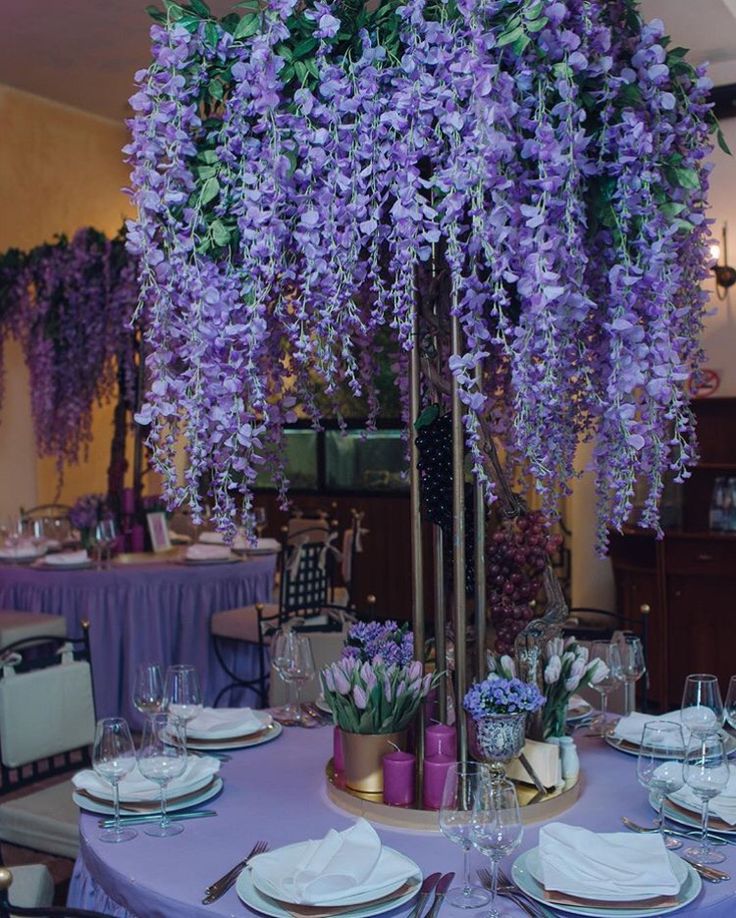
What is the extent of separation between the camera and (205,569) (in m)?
5.54

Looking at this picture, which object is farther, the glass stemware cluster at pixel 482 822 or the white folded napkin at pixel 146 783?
the white folded napkin at pixel 146 783

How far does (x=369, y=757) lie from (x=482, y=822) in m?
0.46

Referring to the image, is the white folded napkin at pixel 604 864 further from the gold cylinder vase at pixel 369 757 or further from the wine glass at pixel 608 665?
the wine glass at pixel 608 665

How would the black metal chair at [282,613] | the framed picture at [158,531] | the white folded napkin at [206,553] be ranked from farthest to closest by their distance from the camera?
1. the framed picture at [158,531]
2. the white folded napkin at [206,553]
3. the black metal chair at [282,613]

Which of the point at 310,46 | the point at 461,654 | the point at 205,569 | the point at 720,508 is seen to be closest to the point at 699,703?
the point at 461,654

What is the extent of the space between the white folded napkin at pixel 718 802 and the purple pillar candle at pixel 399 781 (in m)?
0.52

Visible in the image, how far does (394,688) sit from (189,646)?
3600mm

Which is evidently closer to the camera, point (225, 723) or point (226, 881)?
point (226, 881)

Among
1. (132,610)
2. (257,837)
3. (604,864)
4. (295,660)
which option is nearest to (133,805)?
(257,837)

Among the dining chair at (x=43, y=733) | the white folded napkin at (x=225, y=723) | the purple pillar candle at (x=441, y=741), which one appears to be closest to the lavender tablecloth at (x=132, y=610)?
the dining chair at (x=43, y=733)

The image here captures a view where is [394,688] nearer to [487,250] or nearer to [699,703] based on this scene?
[699,703]

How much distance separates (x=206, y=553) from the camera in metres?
5.64

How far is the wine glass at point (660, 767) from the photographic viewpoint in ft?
6.26

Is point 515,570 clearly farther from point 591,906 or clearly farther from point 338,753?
point 591,906
